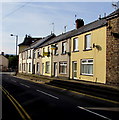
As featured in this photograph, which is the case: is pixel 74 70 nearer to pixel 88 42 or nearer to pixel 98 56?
pixel 88 42

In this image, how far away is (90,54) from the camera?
22.5 m

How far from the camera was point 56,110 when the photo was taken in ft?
30.5

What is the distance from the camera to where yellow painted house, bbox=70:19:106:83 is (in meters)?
20.5

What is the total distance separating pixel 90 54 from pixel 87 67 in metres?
1.64

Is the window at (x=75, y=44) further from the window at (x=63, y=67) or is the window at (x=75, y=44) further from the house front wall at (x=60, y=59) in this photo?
the window at (x=63, y=67)

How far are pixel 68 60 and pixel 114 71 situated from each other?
10301 millimetres

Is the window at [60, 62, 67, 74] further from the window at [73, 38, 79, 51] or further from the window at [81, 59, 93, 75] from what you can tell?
the window at [81, 59, 93, 75]

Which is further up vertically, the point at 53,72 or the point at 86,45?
the point at 86,45

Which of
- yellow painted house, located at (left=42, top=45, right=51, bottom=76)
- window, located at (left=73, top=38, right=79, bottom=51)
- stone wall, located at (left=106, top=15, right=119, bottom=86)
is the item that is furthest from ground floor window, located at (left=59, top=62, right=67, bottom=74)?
stone wall, located at (left=106, top=15, right=119, bottom=86)

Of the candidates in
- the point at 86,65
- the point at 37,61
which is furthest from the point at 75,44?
the point at 37,61

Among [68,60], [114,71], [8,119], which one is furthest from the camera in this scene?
[68,60]

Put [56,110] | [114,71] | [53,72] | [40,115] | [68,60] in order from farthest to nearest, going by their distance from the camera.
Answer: [53,72]
[68,60]
[114,71]
[56,110]
[40,115]

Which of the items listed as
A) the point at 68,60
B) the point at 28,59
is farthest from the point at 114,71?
the point at 28,59

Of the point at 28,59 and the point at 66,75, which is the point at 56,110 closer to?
the point at 66,75
